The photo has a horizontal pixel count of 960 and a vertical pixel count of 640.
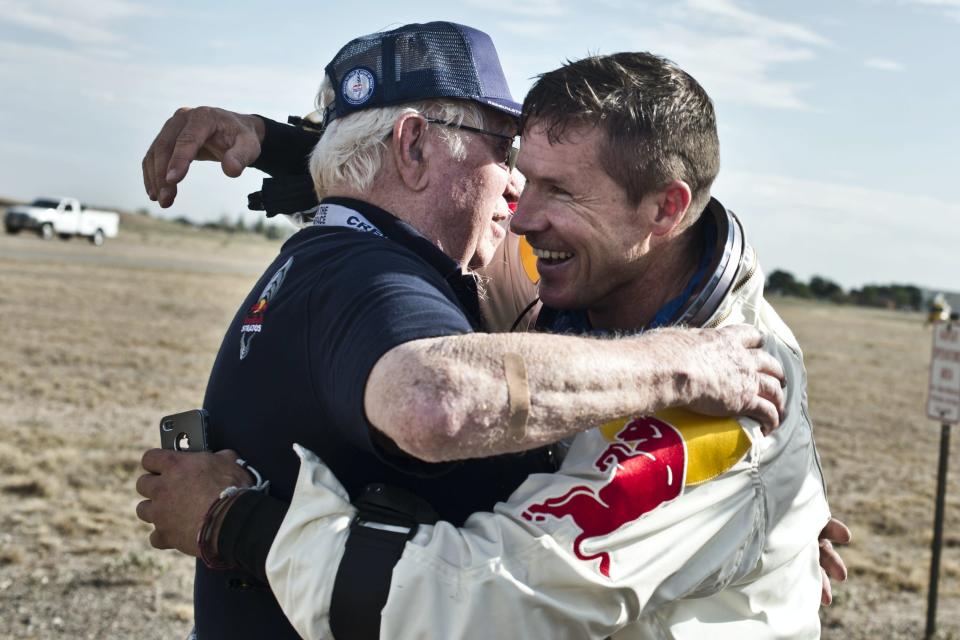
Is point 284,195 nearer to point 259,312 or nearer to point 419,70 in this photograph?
point 419,70

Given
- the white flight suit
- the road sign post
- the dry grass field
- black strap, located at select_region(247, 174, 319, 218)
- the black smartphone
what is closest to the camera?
the white flight suit

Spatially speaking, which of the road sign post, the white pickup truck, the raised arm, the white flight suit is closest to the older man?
the white flight suit

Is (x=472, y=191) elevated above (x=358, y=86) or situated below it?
below

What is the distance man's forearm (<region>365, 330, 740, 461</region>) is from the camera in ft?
5.82

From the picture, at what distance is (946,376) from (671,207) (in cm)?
702

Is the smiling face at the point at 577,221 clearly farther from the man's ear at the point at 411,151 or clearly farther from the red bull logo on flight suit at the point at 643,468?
the red bull logo on flight suit at the point at 643,468

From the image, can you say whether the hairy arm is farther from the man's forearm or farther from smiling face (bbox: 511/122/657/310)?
smiling face (bbox: 511/122/657/310)

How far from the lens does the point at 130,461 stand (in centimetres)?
1004

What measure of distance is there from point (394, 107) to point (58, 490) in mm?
7494

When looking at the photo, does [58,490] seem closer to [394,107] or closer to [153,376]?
[153,376]

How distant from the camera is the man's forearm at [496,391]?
177cm

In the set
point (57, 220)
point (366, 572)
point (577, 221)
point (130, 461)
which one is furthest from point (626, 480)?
point (57, 220)

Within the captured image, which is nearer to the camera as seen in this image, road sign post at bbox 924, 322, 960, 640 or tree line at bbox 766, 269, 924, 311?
road sign post at bbox 924, 322, 960, 640

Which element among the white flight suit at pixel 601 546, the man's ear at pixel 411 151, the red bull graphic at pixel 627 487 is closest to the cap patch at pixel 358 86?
the man's ear at pixel 411 151
